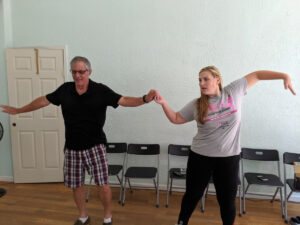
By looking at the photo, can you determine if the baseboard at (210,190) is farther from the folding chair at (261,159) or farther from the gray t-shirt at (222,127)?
the gray t-shirt at (222,127)

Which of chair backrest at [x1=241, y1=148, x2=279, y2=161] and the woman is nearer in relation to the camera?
the woman

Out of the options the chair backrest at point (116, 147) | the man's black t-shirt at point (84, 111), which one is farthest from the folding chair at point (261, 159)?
the man's black t-shirt at point (84, 111)

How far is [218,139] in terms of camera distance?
6.45 feet

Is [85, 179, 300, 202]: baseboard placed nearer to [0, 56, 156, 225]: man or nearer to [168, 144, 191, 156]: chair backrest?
[168, 144, 191, 156]: chair backrest

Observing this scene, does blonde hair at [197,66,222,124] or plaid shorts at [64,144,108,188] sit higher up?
blonde hair at [197,66,222,124]

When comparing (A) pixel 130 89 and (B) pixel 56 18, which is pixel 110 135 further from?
(B) pixel 56 18

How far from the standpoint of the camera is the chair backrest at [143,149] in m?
3.44

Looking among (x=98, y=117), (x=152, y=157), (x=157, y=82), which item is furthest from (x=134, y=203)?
(x=157, y=82)

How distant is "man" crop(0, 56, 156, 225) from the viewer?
2238 mm

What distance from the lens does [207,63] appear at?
3.34 metres

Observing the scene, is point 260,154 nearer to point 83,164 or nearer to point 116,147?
point 116,147

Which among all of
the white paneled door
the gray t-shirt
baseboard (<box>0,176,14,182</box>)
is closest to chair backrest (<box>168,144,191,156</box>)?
the gray t-shirt

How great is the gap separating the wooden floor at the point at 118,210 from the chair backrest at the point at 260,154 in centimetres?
65

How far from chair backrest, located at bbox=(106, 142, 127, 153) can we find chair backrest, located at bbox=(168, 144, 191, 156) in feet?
2.34
